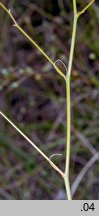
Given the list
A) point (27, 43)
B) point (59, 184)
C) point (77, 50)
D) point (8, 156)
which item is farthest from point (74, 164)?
point (27, 43)

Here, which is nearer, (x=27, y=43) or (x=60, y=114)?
(x=60, y=114)

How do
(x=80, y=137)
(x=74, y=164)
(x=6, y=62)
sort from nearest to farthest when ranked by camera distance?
(x=80, y=137) < (x=74, y=164) < (x=6, y=62)

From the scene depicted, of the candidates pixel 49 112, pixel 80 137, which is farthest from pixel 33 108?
pixel 80 137

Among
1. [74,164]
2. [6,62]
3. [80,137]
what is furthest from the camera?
[6,62]

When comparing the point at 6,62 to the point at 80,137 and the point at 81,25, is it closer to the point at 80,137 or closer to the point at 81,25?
the point at 81,25

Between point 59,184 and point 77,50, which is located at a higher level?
point 77,50

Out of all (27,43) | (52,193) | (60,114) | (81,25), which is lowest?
(52,193)
